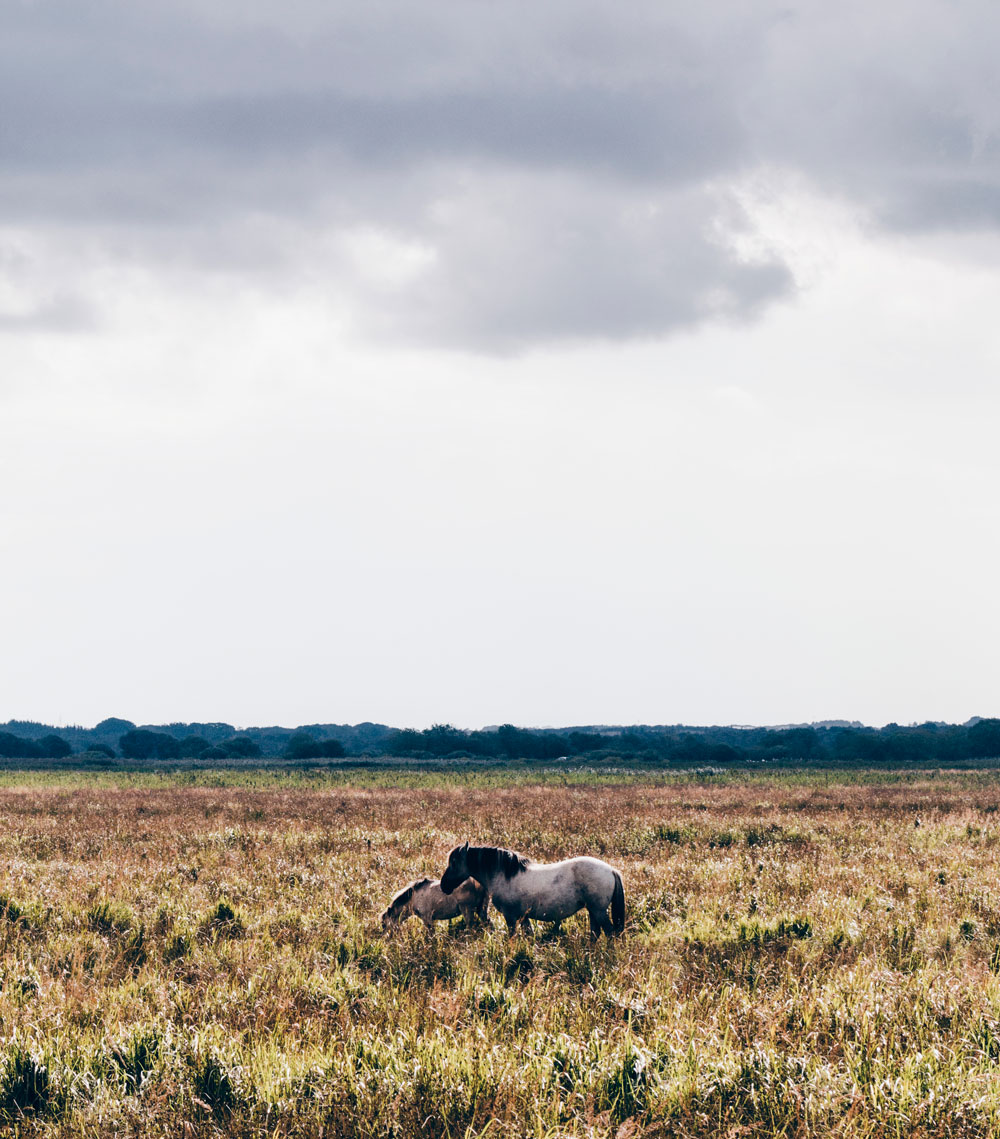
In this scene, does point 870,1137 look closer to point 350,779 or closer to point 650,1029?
point 650,1029

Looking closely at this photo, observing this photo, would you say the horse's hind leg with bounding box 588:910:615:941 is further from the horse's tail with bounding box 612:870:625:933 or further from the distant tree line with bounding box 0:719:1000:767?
the distant tree line with bounding box 0:719:1000:767

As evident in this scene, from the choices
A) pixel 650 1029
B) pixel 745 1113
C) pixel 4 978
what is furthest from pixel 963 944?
pixel 4 978

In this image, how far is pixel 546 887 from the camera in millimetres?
9469

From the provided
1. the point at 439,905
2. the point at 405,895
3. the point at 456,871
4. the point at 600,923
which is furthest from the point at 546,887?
the point at 405,895

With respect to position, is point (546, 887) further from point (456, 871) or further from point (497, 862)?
point (456, 871)

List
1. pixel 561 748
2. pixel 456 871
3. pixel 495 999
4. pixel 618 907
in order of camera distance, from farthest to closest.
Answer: pixel 561 748 → pixel 456 871 → pixel 618 907 → pixel 495 999

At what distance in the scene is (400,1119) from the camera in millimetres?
4613

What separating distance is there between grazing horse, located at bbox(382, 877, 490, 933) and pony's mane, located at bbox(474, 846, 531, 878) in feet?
1.68

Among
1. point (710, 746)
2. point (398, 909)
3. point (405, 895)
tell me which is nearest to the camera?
point (398, 909)

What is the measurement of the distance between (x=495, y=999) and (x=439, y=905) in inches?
130

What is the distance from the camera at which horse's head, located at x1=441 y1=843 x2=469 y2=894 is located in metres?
9.79

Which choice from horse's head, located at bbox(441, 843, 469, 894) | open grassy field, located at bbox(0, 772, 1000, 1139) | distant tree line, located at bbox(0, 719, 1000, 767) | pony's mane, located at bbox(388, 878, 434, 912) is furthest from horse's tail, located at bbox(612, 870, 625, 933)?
distant tree line, located at bbox(0, 719, 1000, 767)

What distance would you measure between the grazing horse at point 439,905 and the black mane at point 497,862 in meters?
0.49

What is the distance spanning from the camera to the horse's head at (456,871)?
9789 millimetres
